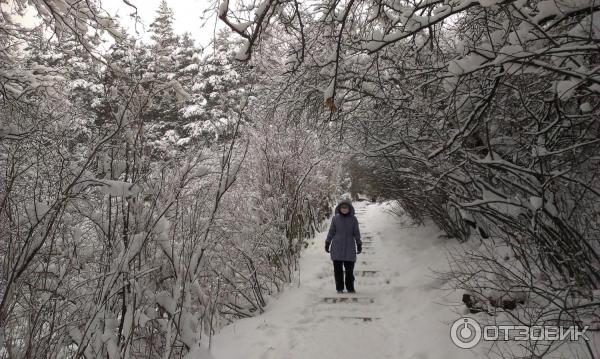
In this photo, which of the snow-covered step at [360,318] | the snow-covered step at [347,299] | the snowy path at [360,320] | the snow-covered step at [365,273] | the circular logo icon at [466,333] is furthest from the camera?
the snow-covered step at [365,273]

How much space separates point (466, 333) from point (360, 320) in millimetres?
1362

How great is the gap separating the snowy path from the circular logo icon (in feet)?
0.27

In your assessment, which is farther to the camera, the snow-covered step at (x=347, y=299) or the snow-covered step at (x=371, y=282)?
the snow-covered step at (x=371, y=282)

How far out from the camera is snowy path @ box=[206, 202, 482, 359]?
378cm

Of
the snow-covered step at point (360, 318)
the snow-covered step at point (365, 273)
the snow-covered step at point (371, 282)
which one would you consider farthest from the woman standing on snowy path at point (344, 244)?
the snow-covered step at point (360, 318)

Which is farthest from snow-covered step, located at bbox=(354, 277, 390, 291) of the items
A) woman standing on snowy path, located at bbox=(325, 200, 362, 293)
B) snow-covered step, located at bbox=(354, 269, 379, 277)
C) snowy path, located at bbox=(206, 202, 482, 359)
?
woman standing on snowy path, located at bbox=(325, 200, 362, 293)

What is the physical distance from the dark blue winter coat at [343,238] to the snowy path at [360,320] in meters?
0.58

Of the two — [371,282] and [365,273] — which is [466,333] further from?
[365,273]

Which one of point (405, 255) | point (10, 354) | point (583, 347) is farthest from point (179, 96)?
point (405, 255)

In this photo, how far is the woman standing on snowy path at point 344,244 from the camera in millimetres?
5703

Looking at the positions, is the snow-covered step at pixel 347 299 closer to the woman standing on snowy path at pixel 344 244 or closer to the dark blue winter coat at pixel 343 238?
the woman standing on snowy path at pixel 344 244

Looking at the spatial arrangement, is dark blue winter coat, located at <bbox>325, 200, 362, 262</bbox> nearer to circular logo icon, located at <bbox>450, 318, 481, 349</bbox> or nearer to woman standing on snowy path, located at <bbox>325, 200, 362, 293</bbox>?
woman standing on snowy path, located at <bbox>325, 200, 362, 293</bbox>

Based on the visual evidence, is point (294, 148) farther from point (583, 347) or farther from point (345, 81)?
point (583, 347)

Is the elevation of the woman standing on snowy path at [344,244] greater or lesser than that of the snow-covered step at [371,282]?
greater
